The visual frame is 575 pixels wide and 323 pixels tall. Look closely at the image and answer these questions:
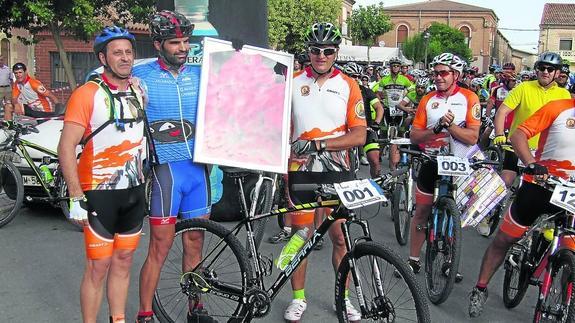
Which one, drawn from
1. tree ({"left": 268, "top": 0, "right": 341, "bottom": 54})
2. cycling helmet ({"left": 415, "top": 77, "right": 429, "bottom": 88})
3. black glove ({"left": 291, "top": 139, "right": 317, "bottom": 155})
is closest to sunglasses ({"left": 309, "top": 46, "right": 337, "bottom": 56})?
black glove ({"left": 291, "top": 139, "right": 317, "bottom": 155})

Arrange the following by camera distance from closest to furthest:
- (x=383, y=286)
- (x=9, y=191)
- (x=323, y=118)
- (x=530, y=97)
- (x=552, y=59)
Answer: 1. (x=383, y=286)
2. (x=323, y=118)
3. (x=552, y=59)
4. (x=530, y=97)
5. (x=9, y=191)

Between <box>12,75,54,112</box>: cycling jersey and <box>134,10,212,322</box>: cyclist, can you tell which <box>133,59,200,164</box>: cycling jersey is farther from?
<box>12,75,54,112</box>: cycling jersey

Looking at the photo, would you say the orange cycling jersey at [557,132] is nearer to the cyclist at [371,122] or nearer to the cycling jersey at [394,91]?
the cyclist at [371,122]

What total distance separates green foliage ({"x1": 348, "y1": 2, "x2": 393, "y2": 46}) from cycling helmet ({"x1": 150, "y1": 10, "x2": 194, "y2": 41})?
162 ft

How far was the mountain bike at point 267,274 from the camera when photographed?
133 inches

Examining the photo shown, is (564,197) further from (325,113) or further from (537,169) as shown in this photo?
(325,113)

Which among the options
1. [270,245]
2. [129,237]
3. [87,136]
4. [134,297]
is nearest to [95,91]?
[87,136]

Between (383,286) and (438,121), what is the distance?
2.13m

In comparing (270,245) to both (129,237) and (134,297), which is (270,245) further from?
(129,237)

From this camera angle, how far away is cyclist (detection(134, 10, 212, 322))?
12.1 feet

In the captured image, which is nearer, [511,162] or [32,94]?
[511,162]

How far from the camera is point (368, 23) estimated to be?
52.0 metres

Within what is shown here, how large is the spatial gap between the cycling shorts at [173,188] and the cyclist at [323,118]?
0.70 m

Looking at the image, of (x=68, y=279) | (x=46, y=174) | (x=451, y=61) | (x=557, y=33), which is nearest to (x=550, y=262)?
(x=451, y=61)
